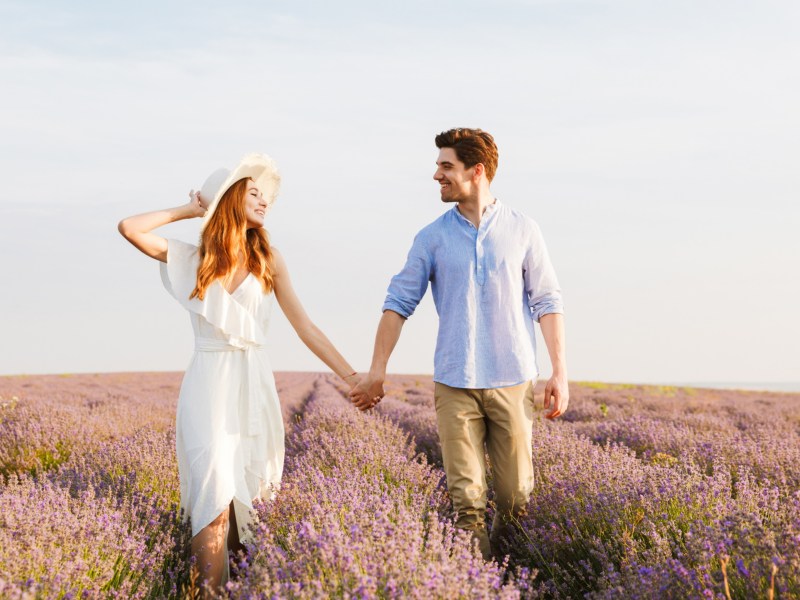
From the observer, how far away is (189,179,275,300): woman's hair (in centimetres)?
341

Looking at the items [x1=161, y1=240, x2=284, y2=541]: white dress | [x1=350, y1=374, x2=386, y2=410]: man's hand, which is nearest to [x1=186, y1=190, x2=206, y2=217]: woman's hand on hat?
[x1=161, y1=240, x2=284, y2=541]: white dress

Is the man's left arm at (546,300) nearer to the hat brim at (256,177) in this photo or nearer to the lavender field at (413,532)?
the lavender field at (413,532)

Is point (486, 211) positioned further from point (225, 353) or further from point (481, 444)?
point (225, 353)

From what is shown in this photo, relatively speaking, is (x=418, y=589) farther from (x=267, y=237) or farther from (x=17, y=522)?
(x=267, y=237)

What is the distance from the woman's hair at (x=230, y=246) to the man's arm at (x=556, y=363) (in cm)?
132

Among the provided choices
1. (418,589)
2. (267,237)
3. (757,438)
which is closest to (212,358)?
(267,237)

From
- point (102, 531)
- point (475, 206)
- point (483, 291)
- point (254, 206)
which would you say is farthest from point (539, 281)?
point (102, 531)

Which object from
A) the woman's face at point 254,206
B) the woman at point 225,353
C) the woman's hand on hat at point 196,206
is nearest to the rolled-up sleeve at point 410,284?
the woman at point 225,353

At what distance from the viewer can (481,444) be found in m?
3.51

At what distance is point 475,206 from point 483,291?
1.37ft

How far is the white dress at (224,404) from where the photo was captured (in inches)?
129

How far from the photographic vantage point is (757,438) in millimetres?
6598

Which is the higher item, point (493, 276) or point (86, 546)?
point (493, 276)

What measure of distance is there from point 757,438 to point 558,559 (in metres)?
3.99
